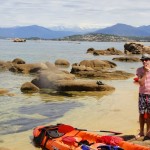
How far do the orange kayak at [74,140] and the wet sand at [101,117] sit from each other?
0.53 m

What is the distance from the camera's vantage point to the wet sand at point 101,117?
11.9 m

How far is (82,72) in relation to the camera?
31.5 metres

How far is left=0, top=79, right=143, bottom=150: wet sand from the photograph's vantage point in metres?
11.9

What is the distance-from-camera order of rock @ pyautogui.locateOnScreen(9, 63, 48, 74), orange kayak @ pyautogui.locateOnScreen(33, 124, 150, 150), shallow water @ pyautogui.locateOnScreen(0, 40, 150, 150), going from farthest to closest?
rock @ pyautogui.locateOnScreen(9, 63, 48, 74), shallow water @ pyautogui.locateOnScreen(0, 40, 150, 150), orange kayak @ pyautogui.locateOnScreen(33, 124, 150, 150)

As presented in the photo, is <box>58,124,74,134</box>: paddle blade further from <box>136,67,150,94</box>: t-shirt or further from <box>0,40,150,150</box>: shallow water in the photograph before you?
<box>136,67,150,94</box>: t-shirt

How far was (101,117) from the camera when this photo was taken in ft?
49.4

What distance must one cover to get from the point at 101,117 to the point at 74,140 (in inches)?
207

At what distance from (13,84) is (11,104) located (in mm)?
8853

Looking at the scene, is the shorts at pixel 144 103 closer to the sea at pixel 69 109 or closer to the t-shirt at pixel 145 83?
the t-shirt at pixel 145 83

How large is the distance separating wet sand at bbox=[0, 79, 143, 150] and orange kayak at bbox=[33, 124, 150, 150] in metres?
0.53

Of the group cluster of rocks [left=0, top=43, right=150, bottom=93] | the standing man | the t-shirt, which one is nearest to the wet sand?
Answer: cluster of rocks [left=0, top=43, right=150, bottom=93]

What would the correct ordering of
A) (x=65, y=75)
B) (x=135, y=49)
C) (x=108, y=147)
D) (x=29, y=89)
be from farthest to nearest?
(x=135, y=49) < (x=65, y=75) < (x=29, y=89) < (x=108, y=147)

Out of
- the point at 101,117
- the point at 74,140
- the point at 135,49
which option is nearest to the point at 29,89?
the point at 101,117

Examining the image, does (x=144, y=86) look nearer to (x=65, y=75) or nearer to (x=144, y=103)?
(x=144, y=103)
